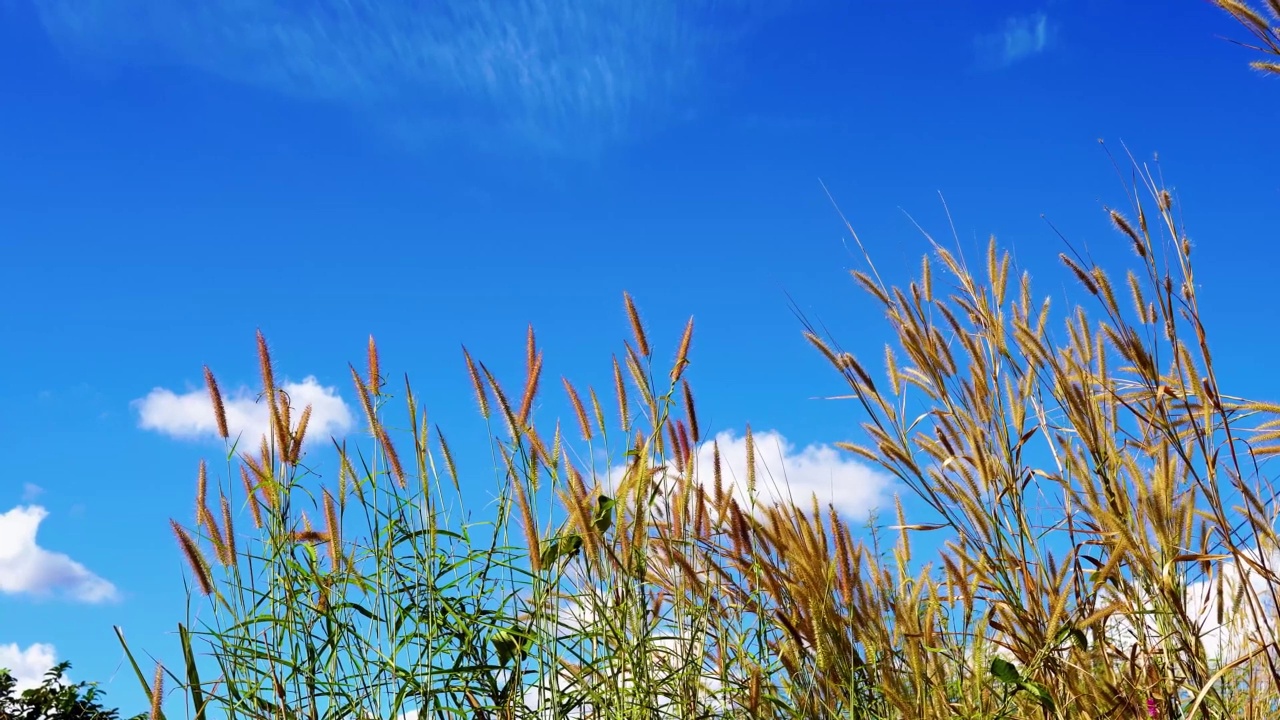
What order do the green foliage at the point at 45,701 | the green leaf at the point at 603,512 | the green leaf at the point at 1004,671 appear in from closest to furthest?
1. the green leaf at the point at 1004,671
2. the green leaf at the point at 603,512
3. the green foliage at the point at 45,701

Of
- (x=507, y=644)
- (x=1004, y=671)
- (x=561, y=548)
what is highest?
(x=561, y=548)

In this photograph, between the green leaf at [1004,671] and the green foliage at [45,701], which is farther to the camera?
the green foliage at [45,701]

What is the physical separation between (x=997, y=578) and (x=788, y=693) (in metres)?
0.52

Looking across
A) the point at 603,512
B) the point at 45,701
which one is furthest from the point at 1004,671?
the point at 45,701

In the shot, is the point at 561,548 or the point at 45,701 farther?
the point at 45,701

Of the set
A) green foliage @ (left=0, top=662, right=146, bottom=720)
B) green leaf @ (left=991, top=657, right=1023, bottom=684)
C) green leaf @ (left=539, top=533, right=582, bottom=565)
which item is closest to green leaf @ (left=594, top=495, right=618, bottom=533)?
green leaf @ (left=539, top=533, right=582, bottom=565)

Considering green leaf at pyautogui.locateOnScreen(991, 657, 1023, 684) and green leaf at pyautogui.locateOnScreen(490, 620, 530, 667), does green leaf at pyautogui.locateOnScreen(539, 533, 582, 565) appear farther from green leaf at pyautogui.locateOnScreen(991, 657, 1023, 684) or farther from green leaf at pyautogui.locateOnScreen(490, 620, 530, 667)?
green leaf at pyautogui.locateOnScreen(991, 657, 1023, 684)

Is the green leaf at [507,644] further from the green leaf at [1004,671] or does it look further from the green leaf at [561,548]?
the green leaf at [1004,671]

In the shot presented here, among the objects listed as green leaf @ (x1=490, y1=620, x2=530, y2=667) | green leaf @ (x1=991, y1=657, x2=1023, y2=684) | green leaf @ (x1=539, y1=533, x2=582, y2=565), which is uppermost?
green leaf @ (x1=539, y1=533, x2=582, y2=565)

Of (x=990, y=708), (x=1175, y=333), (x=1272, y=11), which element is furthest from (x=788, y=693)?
(x=1272, y=11)

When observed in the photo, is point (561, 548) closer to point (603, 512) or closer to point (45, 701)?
point (603, 512)

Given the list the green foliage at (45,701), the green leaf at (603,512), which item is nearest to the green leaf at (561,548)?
the green leaf at (603,512)

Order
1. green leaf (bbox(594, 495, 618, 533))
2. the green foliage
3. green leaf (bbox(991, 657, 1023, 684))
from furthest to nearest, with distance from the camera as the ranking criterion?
the green foliage, green leaf (bbox(594, 495, 618, 533)), green leaf (bbox(991, 657, 1023, 684))

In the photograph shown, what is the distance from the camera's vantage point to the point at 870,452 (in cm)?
233
